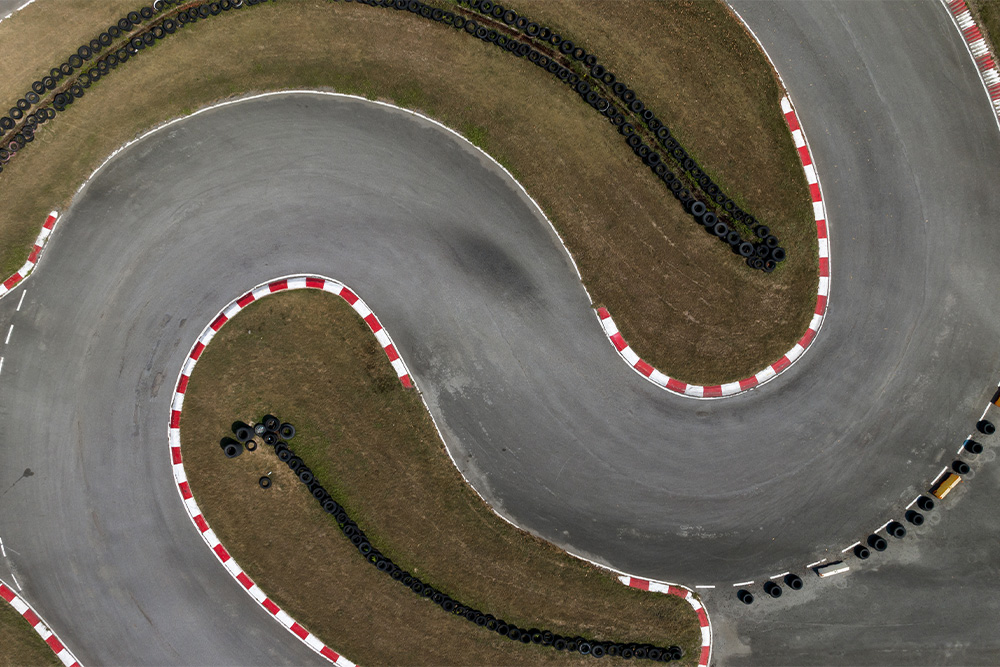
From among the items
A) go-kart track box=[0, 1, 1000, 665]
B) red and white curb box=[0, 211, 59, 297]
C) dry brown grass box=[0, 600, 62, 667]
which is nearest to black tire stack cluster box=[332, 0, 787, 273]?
go-kart track box=[0, 1, 1000, 665]

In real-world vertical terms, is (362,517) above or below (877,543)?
below


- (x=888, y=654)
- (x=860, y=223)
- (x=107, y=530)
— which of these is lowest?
(x=107, y=530)

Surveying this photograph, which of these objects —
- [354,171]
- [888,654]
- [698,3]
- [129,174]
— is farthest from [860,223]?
[129,174]

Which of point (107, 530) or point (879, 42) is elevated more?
point (879, 42)

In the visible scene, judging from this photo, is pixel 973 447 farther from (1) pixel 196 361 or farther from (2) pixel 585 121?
(1) pixel 196 361

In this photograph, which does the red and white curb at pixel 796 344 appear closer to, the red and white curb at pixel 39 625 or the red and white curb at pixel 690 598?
the red and white curb at pixel 690 598

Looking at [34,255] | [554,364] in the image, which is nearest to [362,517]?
[554,364]

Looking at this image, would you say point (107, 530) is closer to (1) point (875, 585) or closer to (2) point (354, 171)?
(2) point (354, 171)
